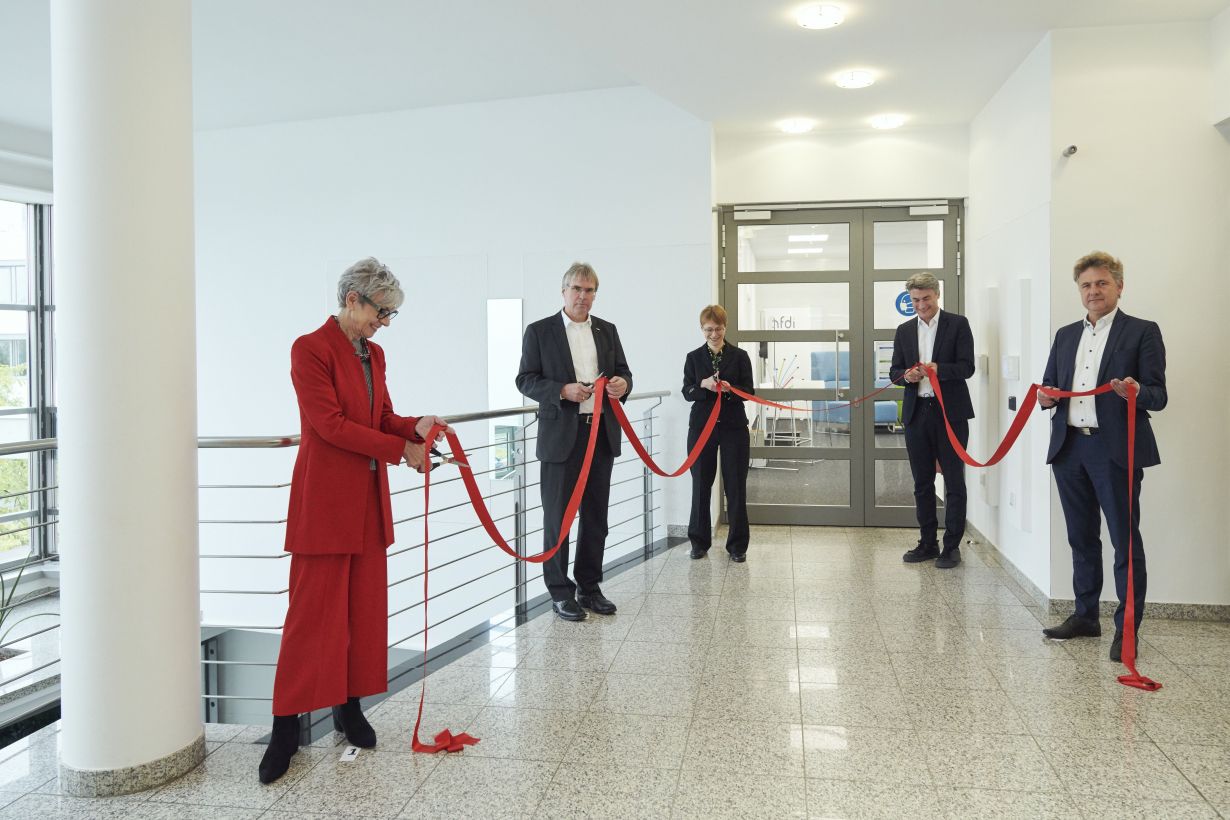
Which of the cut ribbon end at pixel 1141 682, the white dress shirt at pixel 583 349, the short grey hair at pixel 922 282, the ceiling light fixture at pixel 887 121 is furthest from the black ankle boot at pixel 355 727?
the ceiling light fixture at pixel 887 121

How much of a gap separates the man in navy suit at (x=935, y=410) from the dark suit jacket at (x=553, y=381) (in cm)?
206

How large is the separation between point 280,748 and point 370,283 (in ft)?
4.58

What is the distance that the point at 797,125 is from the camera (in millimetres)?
6547

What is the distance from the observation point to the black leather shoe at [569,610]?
438cm

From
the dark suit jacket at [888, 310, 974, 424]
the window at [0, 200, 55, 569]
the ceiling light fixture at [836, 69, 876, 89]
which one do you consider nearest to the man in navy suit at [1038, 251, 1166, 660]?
the dark suit jacket at [888, 310, 974, 424]

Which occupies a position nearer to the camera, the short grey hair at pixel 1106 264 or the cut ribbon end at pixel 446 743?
the cut ribbon end at pixel 446 743

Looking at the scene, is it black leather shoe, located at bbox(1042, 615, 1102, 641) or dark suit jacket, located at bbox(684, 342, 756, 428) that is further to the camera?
dark suit jacket, located at bbox(684, 342, 756, 428)

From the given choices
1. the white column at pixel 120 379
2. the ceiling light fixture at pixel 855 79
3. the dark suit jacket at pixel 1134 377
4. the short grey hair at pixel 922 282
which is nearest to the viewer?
the white column at pixel 120 379

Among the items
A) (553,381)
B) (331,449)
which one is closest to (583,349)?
(553,381)

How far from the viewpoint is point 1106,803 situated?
98.7 inches

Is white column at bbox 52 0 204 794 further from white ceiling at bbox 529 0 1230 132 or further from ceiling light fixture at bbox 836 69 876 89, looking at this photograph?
ceiling light fixture at bbox 836 69 876 89

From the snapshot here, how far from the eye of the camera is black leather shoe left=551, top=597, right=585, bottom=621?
4.38 m

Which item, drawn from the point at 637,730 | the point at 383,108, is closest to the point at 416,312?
the point at 383,108

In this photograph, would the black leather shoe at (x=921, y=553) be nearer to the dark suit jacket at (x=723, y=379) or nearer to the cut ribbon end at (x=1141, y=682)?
the dark suit jacket at (x=723, y=379)
